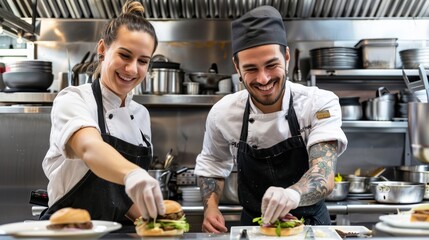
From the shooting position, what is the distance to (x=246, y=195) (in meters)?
2.72

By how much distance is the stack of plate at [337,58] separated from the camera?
14.2ft

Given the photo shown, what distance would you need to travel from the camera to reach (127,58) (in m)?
2.14

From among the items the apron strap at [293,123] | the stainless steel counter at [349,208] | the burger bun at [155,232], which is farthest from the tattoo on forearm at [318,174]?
the stainless steel counter at [349,208]

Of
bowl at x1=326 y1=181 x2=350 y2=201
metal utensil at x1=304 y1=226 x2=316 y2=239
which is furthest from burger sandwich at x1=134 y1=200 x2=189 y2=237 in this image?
bowl at x1=326 y1=181 x2=350 y2=201

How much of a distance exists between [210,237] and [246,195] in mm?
1125

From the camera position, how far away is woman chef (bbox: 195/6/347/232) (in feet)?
7.48

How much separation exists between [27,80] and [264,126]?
8.96 feet

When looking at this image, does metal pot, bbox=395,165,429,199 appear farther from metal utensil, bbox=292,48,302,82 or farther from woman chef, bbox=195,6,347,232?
woman chef, bbox=195,6,347,232

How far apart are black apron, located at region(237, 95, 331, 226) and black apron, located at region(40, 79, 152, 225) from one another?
653mm

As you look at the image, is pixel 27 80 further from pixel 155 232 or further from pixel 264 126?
pixel 155 232

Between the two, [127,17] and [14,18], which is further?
[14,18]

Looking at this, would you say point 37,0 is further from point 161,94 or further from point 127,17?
point 127,17

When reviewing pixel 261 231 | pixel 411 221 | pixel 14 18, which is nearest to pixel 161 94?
pixel 14 18

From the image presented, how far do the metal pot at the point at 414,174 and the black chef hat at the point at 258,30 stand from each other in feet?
8.15
